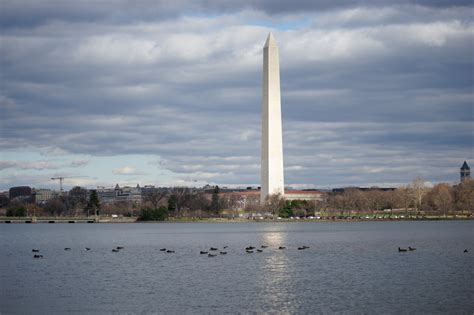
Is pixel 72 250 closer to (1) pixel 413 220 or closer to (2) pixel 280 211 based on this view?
(2) pixel 280 211

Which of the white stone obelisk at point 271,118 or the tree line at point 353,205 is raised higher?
the white stone obelisk at point 271,118

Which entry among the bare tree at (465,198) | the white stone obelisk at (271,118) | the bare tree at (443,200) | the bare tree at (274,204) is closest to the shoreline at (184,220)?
the bare tree at (443,200)

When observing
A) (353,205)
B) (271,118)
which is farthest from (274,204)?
(353,205)

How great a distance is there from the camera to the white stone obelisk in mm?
109688

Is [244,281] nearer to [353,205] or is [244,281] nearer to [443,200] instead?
[443,200]

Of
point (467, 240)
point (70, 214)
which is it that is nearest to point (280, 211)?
point (467, 240)

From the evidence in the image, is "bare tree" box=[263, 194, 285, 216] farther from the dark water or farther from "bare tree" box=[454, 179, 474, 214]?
the dark water

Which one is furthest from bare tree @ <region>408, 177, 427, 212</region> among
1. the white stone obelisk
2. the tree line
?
the white stone obelisk

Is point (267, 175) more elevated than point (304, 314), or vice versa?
point (267, 175)

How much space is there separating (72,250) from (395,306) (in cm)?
3988

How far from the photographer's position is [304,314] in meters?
30.1

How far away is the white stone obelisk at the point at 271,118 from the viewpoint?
10969cm

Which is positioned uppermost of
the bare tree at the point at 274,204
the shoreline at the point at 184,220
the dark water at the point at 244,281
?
the bare tree at the point at 274,204

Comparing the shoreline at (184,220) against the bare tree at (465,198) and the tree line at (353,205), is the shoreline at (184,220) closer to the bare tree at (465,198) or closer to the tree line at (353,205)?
the tree line at (353,205)
